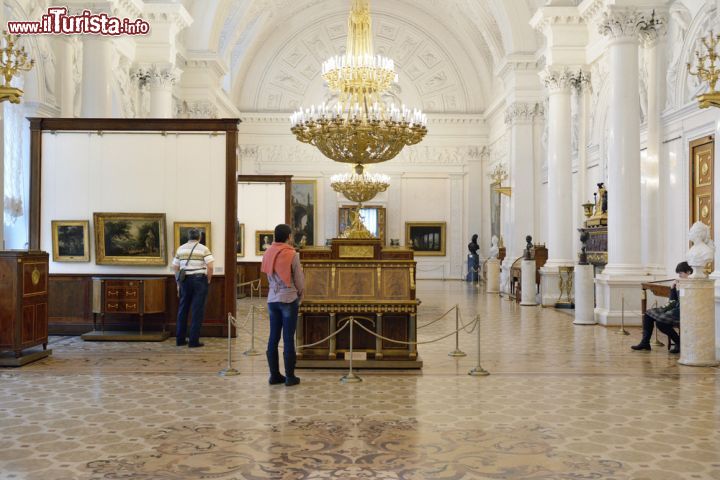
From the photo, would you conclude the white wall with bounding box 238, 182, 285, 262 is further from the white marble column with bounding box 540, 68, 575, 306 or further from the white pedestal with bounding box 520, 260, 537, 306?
the white marble column with bounding box 540, 68, 575, 306

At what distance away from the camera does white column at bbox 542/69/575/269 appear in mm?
17625

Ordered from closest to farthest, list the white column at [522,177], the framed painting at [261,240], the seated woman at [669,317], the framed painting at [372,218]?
1. the seated woman at [669,317]
2. the framed painting at [261,240]
3. the white column at [522,177]
4. the framed painting at [372,218]

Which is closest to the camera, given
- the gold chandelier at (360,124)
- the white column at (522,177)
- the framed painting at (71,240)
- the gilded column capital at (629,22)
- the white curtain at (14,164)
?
the gold chandelier at (360,124)

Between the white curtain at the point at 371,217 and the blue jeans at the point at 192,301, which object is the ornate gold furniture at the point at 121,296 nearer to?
the blue jeans at the point at 192,301

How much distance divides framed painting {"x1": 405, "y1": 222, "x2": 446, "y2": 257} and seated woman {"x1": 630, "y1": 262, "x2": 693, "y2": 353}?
21.1 m

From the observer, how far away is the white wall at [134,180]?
38.0ft

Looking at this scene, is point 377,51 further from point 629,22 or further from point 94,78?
point 629,22

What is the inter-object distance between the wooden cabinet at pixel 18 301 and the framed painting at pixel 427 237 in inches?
897

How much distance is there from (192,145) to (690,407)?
27.0ft

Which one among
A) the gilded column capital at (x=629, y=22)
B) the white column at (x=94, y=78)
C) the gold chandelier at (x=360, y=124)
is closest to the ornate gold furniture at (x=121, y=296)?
the gold chandelier at (x=360, y=124)

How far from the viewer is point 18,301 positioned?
8812 mm

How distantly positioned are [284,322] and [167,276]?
4.65 metres

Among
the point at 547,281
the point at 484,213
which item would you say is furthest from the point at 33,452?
the point at 484,213

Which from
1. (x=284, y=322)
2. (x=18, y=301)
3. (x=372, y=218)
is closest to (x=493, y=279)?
(x=372, y=218)
